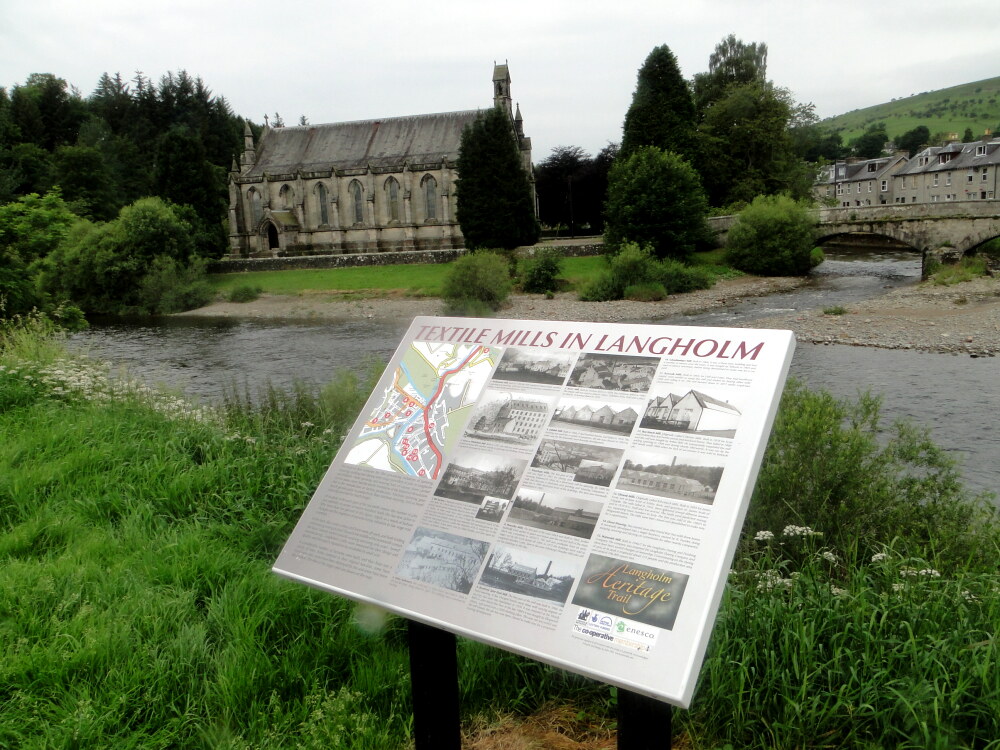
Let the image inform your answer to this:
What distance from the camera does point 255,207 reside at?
57125 millimetres

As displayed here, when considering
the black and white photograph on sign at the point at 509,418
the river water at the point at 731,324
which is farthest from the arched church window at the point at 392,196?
the black and white photograph on sign at the point at 509,418

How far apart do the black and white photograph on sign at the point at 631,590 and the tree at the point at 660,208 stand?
3665 centimetres

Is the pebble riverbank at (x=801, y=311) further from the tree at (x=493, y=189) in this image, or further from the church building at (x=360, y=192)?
the church building at (x=360, y=192)

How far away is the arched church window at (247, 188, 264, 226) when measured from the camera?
56781mm

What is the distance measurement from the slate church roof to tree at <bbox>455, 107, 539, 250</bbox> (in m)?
7.98

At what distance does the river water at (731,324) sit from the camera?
482 inches

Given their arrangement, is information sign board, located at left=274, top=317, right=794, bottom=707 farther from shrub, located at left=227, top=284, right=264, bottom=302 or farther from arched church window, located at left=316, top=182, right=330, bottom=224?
arched church window, located at left=316, top=182, right=330, bottom=224

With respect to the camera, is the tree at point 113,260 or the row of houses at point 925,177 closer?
the tree at point 113,260

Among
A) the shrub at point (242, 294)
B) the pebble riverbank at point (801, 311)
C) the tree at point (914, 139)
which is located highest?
the tree at point (914, 139)

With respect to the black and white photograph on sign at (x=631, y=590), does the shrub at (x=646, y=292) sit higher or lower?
lower

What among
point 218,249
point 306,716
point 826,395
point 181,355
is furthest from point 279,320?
point 306,716

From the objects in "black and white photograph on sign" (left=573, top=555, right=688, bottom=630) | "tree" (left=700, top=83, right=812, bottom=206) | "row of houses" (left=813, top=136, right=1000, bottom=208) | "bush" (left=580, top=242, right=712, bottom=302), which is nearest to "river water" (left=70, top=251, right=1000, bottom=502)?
"bush" (left=580, top=242, right=712, bottom=302)

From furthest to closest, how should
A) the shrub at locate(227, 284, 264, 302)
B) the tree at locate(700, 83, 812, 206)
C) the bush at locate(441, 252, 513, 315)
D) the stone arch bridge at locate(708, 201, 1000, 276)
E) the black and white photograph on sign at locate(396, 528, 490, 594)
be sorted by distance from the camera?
the tree at locate(700, 83, 812, 206), the shrub at locate(227, 284, 264, 302), the stone arch bridge at locate(708, 201, 1000, 276), the bush at locate(441, 252, 513, 315), the black and white photograph on sign at locate(396, 528, 490, 594)

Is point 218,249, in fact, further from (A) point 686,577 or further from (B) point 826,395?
(A) point 686,577
